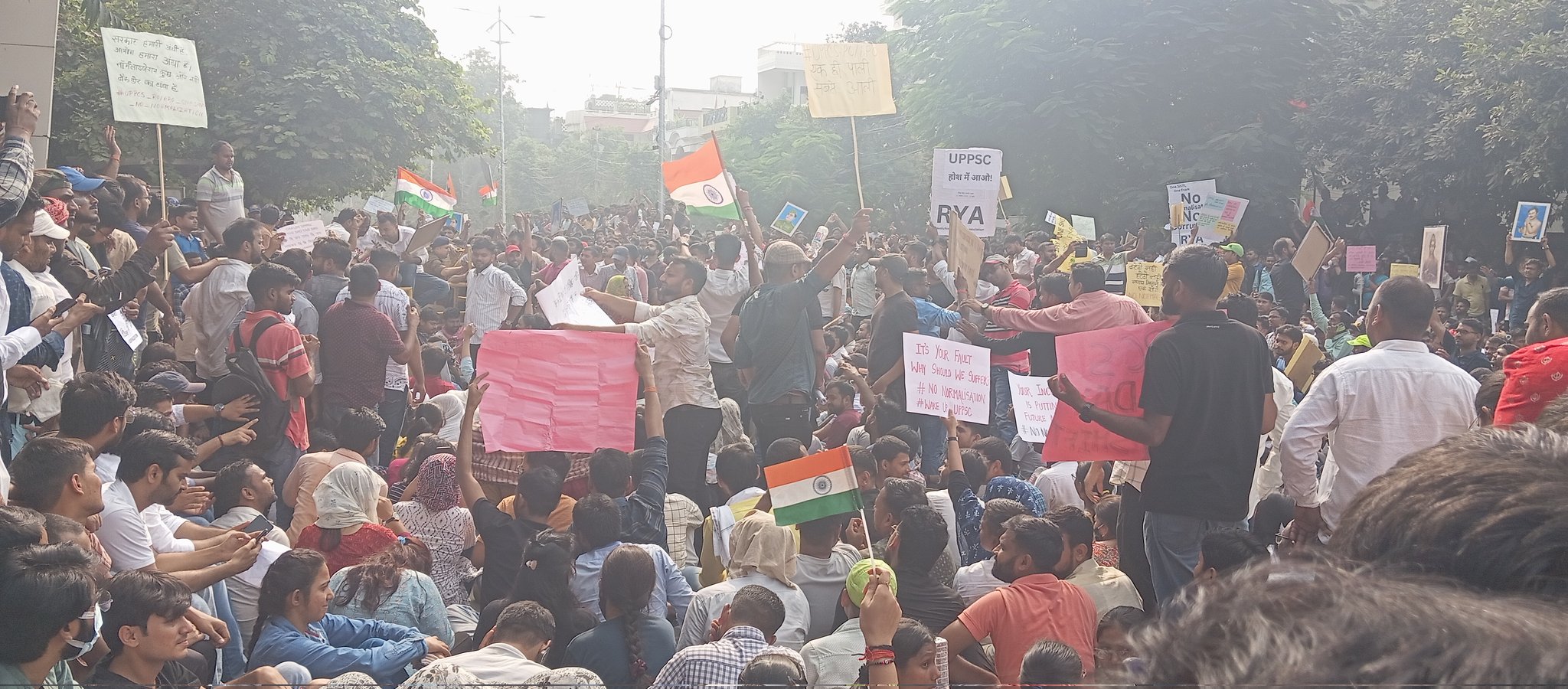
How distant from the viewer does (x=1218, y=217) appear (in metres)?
18.2

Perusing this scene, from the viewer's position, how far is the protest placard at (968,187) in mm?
11922

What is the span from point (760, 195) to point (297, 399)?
1676 inches

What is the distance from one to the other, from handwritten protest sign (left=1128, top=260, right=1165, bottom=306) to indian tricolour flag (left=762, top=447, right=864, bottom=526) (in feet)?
24.0

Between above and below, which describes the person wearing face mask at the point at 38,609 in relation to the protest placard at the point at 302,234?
below

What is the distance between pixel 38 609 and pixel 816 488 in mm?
2691

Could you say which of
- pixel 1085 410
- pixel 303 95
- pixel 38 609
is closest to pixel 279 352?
pixel 38 609

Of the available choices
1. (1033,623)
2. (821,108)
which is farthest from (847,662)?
(821,108)

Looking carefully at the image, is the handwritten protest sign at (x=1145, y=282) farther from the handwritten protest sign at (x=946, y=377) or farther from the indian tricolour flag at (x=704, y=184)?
the handwritten protest sign at (x=946, y=377)

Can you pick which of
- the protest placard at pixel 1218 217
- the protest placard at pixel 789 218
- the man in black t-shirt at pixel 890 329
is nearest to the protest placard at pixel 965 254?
the man in black t-shirt at pixel 890 329

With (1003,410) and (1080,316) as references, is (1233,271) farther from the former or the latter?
(1080,316)

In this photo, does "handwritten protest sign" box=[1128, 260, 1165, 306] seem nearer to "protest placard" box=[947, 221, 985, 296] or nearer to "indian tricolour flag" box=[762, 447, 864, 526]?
"protest placard" box=[947, 221, 985, 296]

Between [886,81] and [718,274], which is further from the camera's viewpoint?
[886,81]

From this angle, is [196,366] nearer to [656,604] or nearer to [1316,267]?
[656,604]

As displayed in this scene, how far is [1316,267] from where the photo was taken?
42.3 feet
